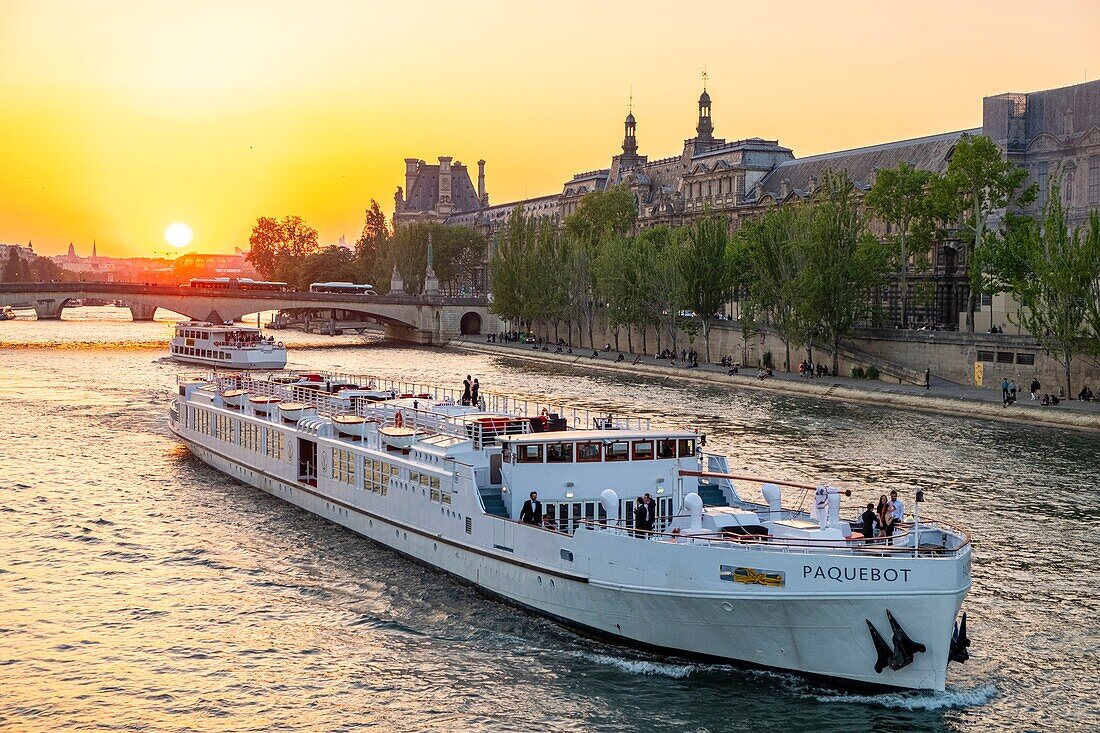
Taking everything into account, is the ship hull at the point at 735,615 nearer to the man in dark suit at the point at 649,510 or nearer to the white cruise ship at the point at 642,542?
the white cruise ship at the point at 642,542

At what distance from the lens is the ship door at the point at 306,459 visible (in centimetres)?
4512

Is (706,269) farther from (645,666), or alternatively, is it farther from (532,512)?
(645,666)

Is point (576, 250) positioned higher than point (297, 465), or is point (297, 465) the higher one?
point (576, 250)

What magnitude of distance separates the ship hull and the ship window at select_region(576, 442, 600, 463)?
3050 millimetres

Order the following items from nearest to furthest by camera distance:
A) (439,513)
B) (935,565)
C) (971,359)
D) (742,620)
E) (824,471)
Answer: (935,565) → (742,620) → (439,513) → (824,471) → (971,359)

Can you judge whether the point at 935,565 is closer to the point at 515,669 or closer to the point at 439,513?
the point at 515,669

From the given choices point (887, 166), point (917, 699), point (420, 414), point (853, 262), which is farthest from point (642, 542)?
point (887, 166)

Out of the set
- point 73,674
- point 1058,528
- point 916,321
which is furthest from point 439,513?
point 916,321

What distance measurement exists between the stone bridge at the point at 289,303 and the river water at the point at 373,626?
10312 cm

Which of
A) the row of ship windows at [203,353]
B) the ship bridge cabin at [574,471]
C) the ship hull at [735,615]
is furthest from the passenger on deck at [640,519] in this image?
the row of ship windows at [203,353]

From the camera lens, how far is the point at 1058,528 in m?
42.1

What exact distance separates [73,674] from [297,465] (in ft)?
55.7

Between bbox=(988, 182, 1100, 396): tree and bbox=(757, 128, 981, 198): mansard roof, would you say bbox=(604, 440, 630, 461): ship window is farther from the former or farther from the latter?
bbox=(757, 128, 981, 198): mansard roof

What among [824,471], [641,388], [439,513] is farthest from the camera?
[641,388]
